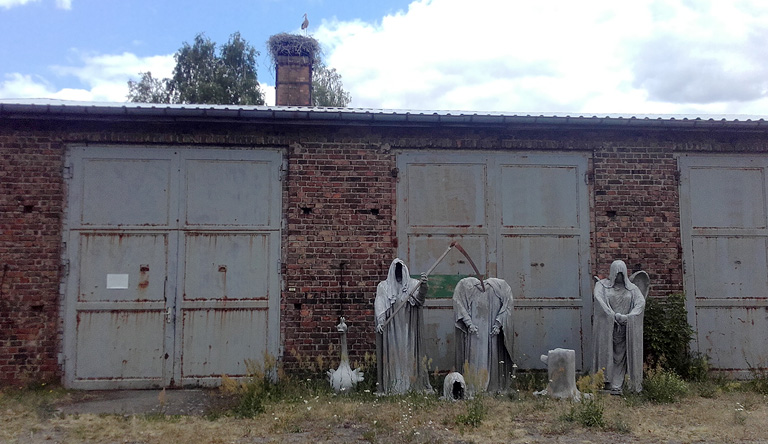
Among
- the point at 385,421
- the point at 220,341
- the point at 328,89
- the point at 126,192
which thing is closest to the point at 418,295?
the point at 385,421

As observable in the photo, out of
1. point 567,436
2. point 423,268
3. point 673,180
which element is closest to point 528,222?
point 423,268

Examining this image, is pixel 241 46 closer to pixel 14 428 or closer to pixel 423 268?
pixel 423 268

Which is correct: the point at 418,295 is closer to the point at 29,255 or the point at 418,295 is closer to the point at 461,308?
the point at 461,308

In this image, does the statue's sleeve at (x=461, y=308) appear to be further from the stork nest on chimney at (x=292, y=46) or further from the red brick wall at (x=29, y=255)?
the stork nest on chimney at (x=292, y=46)

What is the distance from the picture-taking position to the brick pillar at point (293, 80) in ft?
37.6

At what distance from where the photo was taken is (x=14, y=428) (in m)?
5.68

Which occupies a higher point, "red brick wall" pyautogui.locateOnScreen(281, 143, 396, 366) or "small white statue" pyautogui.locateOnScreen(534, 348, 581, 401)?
"red brick wall" pyautogui.locateOnScreen(281, 143, 396, 366)

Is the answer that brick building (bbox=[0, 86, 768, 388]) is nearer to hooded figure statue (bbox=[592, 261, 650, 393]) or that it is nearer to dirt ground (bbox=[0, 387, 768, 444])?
hooded figure statue (bbox=[592, 261, 650, 393])

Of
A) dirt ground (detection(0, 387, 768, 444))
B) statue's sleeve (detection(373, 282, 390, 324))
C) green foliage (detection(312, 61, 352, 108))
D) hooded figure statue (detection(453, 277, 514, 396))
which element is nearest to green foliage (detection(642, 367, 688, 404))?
dirt ground (detection(0, 387, 768, 444))

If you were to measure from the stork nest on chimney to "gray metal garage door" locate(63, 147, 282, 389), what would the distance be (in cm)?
469

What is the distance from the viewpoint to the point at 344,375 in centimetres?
702

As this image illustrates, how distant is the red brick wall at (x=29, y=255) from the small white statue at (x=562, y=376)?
6054 millimetres

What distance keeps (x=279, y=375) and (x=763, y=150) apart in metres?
7.35

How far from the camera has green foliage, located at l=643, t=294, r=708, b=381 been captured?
24.8 feet
